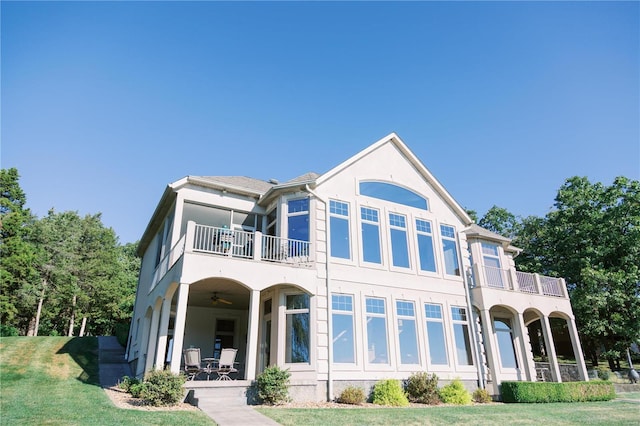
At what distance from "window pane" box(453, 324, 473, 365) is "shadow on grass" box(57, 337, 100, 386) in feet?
44.8

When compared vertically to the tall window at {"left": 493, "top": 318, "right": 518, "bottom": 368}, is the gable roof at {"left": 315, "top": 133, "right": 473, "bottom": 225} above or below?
above

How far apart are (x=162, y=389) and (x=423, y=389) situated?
8.35 m

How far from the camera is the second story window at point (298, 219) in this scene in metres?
14.0

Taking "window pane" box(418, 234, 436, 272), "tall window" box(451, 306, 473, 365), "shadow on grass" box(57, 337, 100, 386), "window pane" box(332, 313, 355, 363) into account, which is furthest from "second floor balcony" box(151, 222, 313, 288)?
"tall window" box(451, 306, 473, 365)

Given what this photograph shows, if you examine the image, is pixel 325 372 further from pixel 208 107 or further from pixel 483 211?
pixel 483 211

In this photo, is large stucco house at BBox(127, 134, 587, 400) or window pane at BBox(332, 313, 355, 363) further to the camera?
window pane at BBox(332, 313, 355, 363)

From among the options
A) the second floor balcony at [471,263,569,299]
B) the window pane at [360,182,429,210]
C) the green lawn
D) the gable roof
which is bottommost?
the green lawn

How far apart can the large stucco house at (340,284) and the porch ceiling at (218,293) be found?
0.08 metres

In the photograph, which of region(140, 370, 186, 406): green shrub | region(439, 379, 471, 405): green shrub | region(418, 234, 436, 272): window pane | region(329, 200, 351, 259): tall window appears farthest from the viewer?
region(418, 234, 436, 272): window pane

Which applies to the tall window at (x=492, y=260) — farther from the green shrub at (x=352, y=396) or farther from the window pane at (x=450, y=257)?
the green shrub at (x=352, y=396)

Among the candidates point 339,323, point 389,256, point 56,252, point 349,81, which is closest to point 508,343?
point 389,256

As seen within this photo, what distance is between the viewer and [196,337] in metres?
15.9

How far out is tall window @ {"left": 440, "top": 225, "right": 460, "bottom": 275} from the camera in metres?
16.6

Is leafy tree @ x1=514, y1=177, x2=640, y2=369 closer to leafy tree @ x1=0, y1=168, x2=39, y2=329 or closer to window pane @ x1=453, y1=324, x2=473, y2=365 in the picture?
A: window pane @ x1=453, y1=324, x2=473, y2=365
